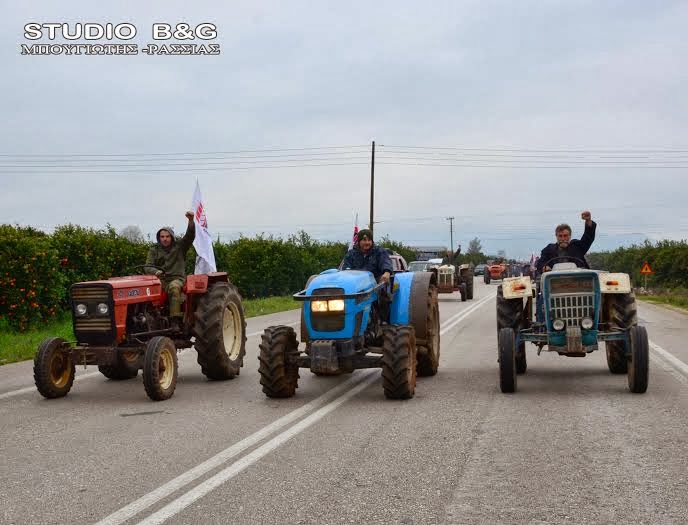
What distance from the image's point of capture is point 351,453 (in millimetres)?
6258

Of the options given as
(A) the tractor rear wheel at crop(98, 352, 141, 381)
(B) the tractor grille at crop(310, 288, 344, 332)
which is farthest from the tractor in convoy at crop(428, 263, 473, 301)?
(B) the tractor grille at crop(310, 288, 344, 332)

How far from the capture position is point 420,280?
10664 mm

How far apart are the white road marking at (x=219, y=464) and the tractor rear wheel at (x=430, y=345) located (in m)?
1.45

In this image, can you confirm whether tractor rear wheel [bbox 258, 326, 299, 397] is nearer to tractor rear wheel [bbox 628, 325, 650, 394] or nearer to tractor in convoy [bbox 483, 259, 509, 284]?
tractor rear wheel [bbox 628, 325, 650, 394]

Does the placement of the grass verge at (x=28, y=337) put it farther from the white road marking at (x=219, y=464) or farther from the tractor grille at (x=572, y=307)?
the tractor grille at (x=572, y=307)

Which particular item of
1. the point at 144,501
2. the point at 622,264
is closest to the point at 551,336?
the point at 144,501

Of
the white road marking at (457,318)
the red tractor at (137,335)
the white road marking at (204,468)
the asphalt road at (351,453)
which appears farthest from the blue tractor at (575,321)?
the white road marking at (457,318)

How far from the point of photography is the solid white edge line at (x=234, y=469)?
483 centimetres

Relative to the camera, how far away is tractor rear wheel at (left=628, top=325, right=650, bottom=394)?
28.6 feet

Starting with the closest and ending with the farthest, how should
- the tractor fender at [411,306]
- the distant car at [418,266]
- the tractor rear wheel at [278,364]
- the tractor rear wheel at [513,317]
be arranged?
the tractor rear wheel at [278,364] → the tractor fender at [411,306] → the tractor rear wheel at [513,317] → the distant car at [418,266]

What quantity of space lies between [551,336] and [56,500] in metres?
6.12

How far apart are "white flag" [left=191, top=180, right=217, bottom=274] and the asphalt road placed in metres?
2.20

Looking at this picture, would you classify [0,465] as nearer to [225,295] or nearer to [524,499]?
[524,499]

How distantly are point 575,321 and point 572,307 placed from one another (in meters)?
0.17
